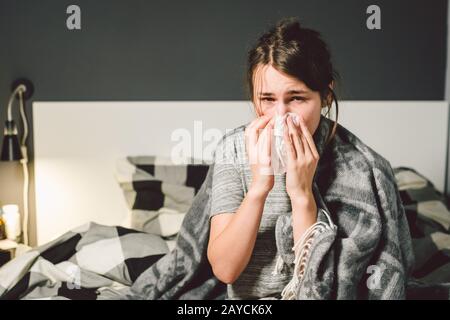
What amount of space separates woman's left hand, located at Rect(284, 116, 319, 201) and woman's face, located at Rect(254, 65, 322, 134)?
0.13 ft

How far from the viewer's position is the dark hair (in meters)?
0.76

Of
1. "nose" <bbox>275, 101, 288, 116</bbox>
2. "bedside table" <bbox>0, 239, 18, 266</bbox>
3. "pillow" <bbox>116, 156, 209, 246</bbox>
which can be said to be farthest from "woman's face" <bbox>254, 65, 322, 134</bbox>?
"bedside table" <bbox>0, 239, 18, 266</bbox>

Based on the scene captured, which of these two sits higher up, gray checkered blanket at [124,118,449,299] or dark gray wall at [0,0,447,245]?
dark gray wall at [0,0,447,245]

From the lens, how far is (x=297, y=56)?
0.76 metres

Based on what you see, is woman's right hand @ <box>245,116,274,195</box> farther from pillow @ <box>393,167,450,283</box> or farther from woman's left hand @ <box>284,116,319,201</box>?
pillow @ <box>393,167,450,283</box>

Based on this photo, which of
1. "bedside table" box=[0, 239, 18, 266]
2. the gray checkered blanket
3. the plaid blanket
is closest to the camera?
the gray checkered blanket

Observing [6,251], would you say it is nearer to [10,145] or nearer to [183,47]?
[10,145]

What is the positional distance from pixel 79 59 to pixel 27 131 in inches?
12.8

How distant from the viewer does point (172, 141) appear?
156cm

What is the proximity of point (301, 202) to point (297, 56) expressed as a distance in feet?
0.81

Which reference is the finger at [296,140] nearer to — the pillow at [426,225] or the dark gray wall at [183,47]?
the pillow at [426,225]
